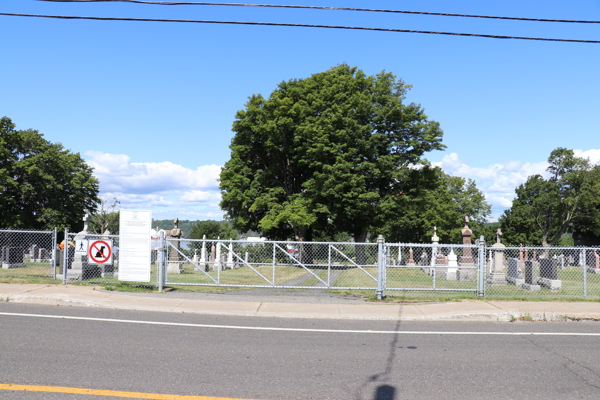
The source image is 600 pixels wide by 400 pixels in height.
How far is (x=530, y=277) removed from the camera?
63.2ft

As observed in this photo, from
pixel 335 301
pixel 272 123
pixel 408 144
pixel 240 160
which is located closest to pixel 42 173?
→ pixel 240 160

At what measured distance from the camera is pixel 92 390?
510cm

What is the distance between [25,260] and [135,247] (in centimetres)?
1657

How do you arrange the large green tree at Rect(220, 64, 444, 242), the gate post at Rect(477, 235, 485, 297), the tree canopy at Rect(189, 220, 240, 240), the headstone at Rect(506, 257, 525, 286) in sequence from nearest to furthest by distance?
the gate post at Rect(477, 235, 485, 297)
the headstone at Rect(506, 257, 525, 286)
the large green tree at Rect(220, 64, 444, 242)
the tree canopy at Rect(189, 220, 240, 240)

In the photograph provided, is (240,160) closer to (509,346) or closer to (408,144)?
(408,144)

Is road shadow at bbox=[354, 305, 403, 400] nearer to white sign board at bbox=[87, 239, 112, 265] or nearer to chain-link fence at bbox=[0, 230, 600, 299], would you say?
chain-link fence at bbox=[0, 230, 600, 299]

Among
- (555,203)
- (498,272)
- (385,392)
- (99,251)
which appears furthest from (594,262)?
(385,392)

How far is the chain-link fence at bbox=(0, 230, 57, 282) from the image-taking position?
15.2 m

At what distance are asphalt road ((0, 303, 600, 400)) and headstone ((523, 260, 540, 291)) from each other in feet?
30.9

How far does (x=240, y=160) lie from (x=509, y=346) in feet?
101

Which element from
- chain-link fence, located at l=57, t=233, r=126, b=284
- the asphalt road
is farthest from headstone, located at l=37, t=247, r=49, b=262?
the asphalt road

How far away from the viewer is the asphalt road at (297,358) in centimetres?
538

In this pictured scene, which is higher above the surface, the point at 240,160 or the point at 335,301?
the point at 240,160

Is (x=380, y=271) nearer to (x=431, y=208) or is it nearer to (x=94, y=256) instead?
(x=94, y=256)
